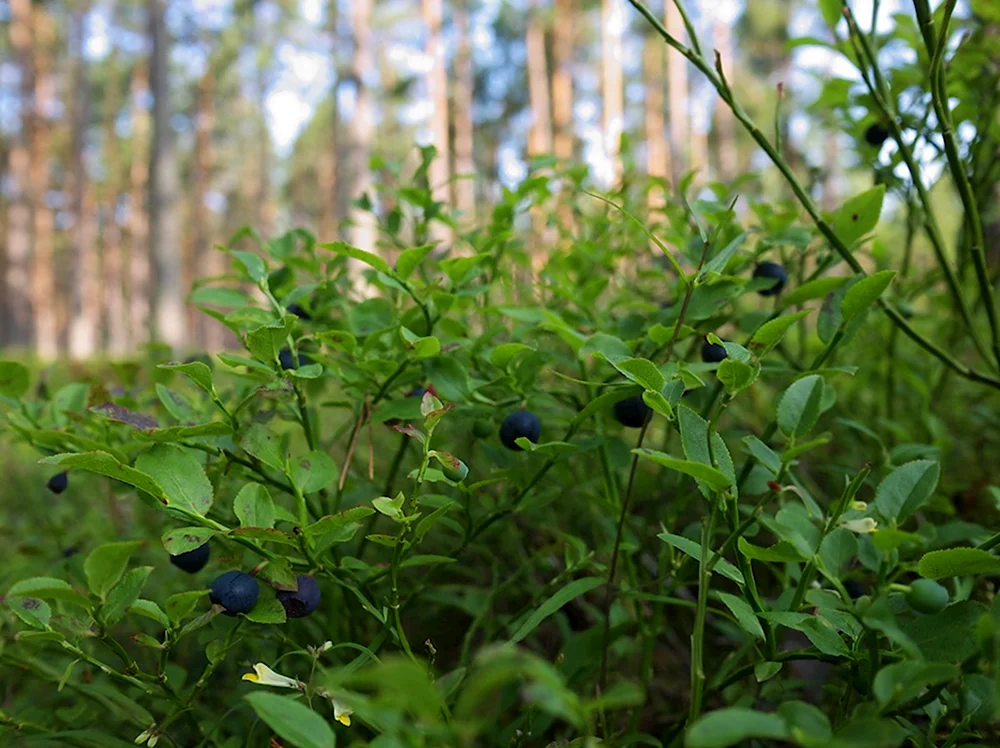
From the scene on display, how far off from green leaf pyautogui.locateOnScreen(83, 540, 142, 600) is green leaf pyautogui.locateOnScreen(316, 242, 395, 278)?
35 centimetres

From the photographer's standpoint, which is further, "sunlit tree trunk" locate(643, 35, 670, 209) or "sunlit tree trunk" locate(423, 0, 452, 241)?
"sunlit tree trunk" locate(643, 35, 670, 209)

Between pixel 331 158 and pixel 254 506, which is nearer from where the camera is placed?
pixel 254 506

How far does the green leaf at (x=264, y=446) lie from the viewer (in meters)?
0.76

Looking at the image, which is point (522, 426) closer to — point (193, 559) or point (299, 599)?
point (299, 599)

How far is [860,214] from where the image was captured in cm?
95

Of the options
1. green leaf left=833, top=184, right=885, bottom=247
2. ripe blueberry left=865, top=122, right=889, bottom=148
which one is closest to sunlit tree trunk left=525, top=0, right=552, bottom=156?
ripe blueberry left=865, top=122, right=889, bottom=148

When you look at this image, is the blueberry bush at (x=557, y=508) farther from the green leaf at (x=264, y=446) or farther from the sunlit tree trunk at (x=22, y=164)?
the sunlit tree trunk at (x=22, y=164)

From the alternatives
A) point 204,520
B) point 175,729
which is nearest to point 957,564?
point 204,520

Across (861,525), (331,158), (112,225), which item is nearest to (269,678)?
(861,525)

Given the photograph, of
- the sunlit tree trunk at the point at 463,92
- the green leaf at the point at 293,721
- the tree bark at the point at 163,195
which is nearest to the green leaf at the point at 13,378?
the green leaf at the point at 293,721

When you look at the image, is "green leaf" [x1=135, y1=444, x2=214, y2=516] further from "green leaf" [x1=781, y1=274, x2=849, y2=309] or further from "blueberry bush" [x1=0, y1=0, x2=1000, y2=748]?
"green leaf" [x1=781, y1=274, x2=849, y2=309]

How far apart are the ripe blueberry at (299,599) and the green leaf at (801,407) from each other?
1.59 ft

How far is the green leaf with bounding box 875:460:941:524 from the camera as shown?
671 millimetres

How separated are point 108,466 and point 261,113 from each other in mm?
25957
